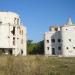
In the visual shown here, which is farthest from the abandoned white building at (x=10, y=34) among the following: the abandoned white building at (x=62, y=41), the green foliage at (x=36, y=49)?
the green foliage at (x=36, y=49)

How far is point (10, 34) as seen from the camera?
63.4 m

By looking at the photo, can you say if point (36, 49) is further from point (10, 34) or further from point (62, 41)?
point (10, 34)

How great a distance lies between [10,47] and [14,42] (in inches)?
80.7

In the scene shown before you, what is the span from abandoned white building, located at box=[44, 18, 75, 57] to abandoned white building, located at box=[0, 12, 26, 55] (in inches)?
507

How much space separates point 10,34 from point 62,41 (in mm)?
17816

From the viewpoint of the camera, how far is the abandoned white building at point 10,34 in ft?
206

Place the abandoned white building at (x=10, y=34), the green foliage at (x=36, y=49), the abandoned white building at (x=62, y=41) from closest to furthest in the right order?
the abandoned white building at (x=10, y=34) → the abandoned white building at (x=62, y=41) → the green foliage at (x=36, y=49)

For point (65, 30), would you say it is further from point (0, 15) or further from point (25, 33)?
point (0, 15)

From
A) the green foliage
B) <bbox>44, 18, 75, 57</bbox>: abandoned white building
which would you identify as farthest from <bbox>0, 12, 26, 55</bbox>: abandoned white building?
the green foliage

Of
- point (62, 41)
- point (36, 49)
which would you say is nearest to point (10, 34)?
point (62, 41)

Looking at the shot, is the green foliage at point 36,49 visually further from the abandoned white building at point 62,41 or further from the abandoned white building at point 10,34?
the abandoned white building at point 10,34

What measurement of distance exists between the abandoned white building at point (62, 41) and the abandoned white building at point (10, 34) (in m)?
12.9

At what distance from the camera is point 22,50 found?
2643 inches

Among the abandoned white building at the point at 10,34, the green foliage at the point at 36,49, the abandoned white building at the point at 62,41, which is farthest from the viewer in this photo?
the green foliage at the point at 36,49
